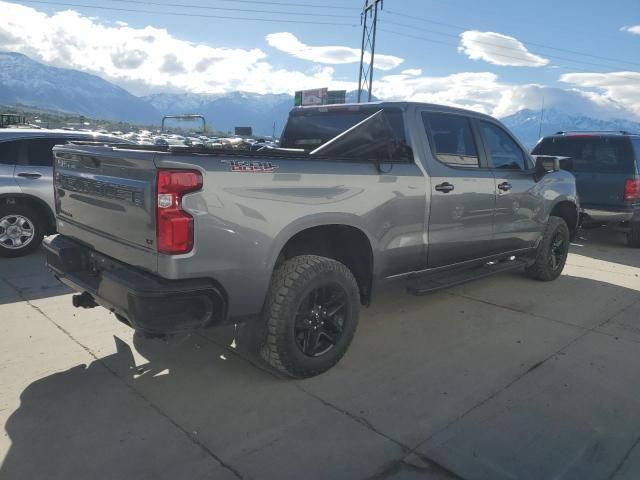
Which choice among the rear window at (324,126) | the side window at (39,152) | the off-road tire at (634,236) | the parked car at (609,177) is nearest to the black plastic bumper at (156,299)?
the rear window at (324,126)

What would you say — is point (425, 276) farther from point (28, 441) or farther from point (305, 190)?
point (28, 441)

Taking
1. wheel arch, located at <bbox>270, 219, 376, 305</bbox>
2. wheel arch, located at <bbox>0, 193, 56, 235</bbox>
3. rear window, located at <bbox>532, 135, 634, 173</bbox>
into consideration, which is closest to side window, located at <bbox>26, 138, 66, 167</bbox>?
wheel arch, located at <bbox>0, 193, 56, 235</bbox>

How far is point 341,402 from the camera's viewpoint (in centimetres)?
314

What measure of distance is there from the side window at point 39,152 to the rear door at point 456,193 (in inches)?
197

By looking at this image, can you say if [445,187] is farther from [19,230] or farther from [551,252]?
[19,230]

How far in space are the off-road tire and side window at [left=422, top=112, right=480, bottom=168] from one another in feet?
18.5

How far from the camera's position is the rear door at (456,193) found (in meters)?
4.12

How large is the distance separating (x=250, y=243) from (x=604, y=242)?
8.84m

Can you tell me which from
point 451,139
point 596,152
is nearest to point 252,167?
point 451,139

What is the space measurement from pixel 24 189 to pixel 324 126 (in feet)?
13.4

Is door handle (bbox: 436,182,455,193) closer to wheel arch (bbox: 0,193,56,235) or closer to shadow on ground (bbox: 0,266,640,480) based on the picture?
shadow on ground (bbox: 0,266,640,480)

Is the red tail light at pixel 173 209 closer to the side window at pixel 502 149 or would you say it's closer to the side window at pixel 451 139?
the side window at pixel 451 139

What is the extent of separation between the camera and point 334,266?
336cm

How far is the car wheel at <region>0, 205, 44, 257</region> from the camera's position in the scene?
6.28 metres
